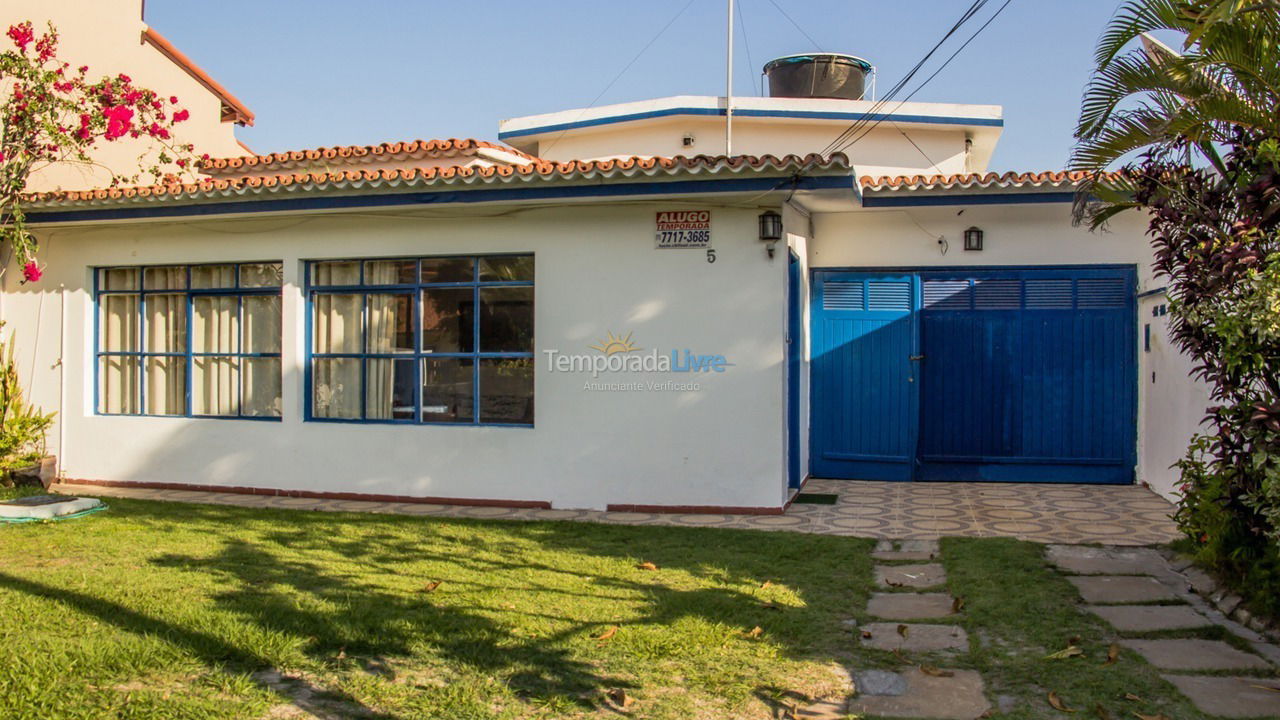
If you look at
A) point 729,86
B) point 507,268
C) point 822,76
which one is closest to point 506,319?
point 507,268

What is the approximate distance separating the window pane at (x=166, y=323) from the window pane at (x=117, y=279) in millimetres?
261

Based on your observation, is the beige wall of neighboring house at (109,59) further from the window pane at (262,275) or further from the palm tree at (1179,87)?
the palm tree at (1179,87)

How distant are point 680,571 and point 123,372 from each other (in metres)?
6.94

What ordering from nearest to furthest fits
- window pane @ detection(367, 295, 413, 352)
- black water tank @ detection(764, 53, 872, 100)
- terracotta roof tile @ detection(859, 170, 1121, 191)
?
terracotta roof tile @ detection(859, 170, 1121, 191)
window pane @ detection(367, 295, 413, 352)
black water tank @ detection(764, 53, 872, 100)

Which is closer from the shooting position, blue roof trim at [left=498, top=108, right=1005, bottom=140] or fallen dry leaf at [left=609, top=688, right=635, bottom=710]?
fallen dry leaf at [left=609, top=688, right=635, bottom=710]

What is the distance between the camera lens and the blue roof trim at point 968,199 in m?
9.09

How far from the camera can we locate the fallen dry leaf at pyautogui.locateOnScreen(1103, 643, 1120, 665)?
4215 millimetres

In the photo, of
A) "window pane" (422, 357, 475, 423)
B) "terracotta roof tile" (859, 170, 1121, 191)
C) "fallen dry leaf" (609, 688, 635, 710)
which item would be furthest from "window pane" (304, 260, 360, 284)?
"fallen dry leaf" (609, 688, 635, 710)

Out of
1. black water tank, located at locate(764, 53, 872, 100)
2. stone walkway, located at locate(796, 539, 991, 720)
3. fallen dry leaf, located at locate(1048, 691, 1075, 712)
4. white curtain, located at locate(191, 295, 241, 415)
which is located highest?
black water tank, located at locate(764, 53, 872, 100)

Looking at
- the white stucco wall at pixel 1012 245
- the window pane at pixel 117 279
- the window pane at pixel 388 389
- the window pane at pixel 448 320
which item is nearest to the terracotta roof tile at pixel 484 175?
the window pane at pixel 117 279

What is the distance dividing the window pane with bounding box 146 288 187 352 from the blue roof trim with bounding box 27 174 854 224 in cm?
97

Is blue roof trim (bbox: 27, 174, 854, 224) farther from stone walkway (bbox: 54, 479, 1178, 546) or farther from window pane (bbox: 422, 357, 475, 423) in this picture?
stone walkway (bbox: 54, 479, 1178, 546)

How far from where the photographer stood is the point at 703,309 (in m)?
8.15

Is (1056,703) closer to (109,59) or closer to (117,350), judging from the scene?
(117,350)
